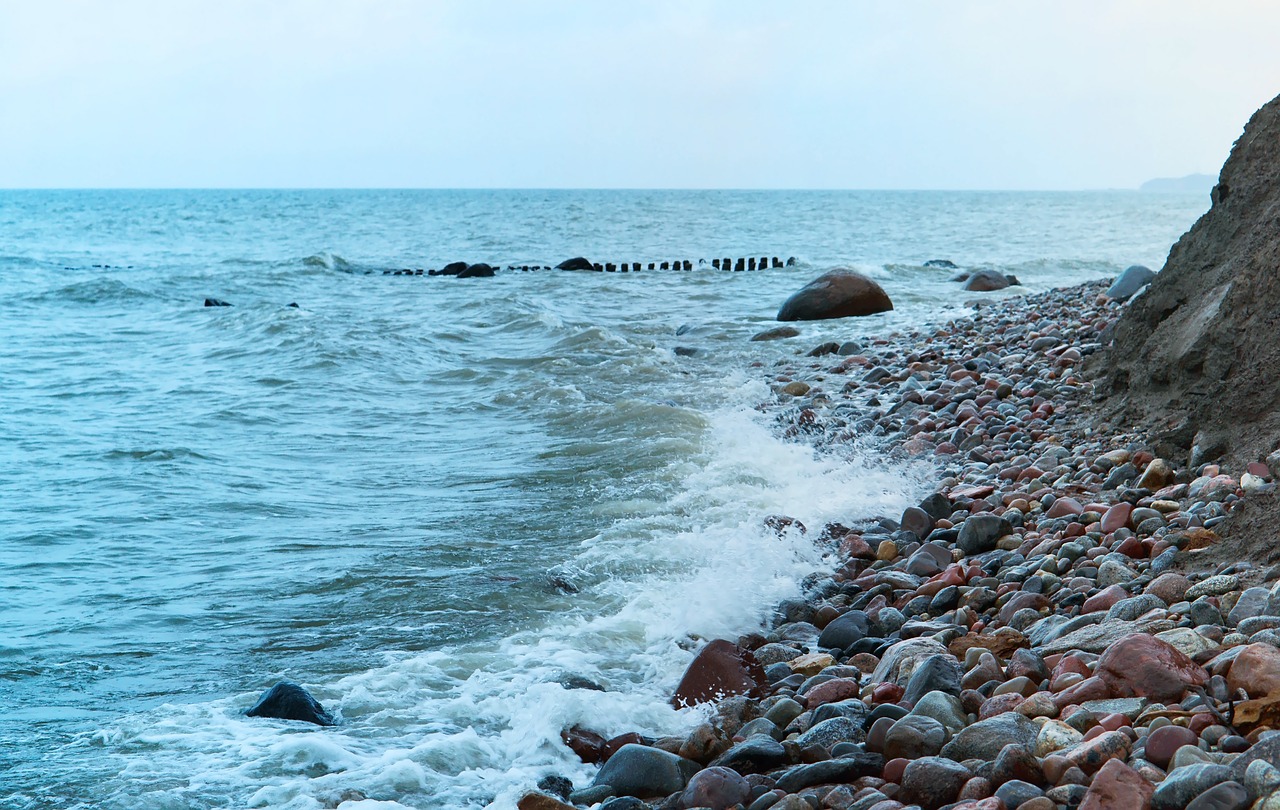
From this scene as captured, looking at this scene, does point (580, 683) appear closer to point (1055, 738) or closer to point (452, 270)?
point (1055, 738)

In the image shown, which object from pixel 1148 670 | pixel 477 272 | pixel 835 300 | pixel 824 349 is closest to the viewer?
pixel 1148 670

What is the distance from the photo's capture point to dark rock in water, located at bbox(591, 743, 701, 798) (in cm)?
337

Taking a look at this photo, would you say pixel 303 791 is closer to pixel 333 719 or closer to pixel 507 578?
pixel 333 719

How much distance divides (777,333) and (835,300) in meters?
2.37

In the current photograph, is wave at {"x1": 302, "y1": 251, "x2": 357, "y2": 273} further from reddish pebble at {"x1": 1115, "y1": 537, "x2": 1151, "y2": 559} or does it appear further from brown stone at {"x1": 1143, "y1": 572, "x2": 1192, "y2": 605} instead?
brown stone at {"x1": 1143, "y1": 572, "x2": 1192, "y2": 605}

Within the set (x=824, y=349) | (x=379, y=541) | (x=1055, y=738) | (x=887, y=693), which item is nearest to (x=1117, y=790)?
(x=1055, y=738)

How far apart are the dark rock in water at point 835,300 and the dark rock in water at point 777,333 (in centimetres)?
155

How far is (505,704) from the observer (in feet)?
13.2

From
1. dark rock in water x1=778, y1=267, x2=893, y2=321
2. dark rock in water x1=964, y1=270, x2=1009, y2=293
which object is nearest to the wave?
dark rock in water x1=778, y1=267, x2=893, y2=321

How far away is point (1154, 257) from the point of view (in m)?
26.0

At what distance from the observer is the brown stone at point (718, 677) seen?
4.07 meters

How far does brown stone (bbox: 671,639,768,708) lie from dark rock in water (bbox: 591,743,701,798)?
583 mm

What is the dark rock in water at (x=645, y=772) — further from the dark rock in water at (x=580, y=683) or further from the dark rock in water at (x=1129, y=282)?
the dark rock in water at (x=1129, y=282)

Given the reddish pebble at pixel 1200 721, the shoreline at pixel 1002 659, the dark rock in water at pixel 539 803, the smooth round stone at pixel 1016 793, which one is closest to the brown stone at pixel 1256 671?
the shoreline at pixel 1002 659
